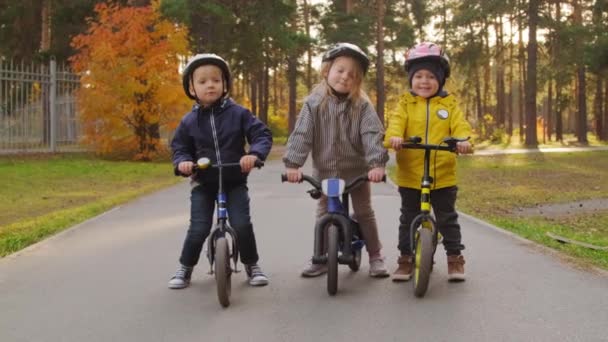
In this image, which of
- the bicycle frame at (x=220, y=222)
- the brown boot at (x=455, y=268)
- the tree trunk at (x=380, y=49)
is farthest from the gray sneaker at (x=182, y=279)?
the tree trunk at (x=380, y=49)

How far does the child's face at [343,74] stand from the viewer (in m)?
5.36

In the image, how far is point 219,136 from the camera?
5.31m

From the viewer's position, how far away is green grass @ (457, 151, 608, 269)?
8320 mm

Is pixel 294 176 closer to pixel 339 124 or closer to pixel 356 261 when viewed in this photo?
pixel 339 124

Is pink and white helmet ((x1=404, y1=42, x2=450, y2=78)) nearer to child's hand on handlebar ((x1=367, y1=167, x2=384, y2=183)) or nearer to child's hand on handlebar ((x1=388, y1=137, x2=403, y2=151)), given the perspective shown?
child's hand on handlebar ((x1=388, y1=137, x2=403, y2=151))

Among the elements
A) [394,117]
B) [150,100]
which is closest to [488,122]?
[150,100]

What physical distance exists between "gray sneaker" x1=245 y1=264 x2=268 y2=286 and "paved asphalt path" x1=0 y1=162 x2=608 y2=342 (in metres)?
0.07

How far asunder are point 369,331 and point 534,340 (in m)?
0.92

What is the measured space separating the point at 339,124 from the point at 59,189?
10.7 metres

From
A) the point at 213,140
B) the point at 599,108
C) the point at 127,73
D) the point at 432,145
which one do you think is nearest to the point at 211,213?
the point at 213,140

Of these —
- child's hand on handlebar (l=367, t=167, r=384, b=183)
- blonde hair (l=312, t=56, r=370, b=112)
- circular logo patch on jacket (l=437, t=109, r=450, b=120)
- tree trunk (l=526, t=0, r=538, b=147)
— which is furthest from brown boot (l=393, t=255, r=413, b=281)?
tree trunk (l=526, t=0, r=538, b=147)

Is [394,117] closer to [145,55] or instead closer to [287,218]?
[287,218]

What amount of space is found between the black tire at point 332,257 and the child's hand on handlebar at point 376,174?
434mm

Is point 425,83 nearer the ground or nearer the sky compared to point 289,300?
nearer the sky
